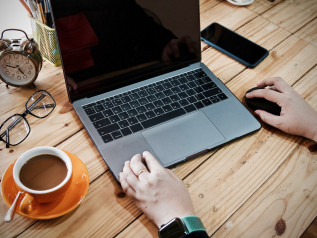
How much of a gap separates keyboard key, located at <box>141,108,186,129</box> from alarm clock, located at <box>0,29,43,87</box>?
35 centimetres

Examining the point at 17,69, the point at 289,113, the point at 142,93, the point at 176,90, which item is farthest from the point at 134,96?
the point at 289,113

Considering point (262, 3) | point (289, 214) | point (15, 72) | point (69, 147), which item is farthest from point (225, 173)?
point (262, 3)

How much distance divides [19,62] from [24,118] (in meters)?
0.16

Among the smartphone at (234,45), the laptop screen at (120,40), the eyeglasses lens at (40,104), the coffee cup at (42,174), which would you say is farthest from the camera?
the smartphone at (234,45)

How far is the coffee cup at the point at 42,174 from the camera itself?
23.6 inches

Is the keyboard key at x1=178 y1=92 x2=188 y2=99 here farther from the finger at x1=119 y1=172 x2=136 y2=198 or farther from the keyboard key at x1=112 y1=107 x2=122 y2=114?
the finger at x1=119 y1=172 x2=136 y2=198

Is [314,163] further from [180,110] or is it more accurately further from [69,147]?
[69,147]

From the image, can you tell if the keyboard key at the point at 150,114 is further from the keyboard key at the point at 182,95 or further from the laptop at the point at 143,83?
the keyboard key at the point at 182,95

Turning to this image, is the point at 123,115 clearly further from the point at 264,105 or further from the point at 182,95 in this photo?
the point at 264,105

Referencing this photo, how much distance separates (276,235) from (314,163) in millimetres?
252

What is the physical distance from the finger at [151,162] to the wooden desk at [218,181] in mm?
76

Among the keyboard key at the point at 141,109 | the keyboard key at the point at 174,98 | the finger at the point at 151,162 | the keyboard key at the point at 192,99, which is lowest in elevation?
the keyboard key at the point at 192,99

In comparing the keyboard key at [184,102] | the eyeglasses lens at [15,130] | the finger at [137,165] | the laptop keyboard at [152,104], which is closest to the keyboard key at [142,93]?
the laptop keyboard at [152,104]

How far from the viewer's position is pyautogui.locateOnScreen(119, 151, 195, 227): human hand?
2.15 ft
